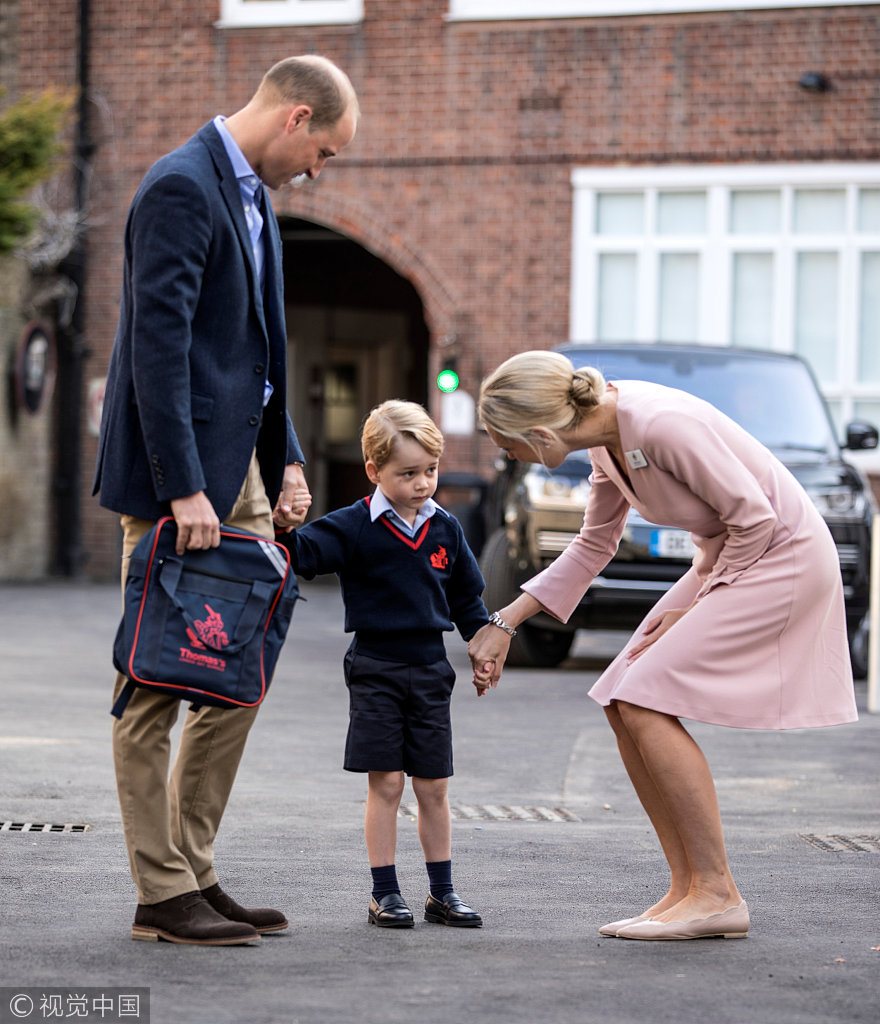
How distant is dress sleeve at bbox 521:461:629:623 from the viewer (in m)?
4.50

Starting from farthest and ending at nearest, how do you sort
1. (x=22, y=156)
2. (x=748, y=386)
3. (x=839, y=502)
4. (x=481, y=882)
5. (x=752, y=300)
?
(x=752, y=300) < (x=22, y=156) < (x=748, y=386) < (x=839, y=502) < (x=481, y=882)

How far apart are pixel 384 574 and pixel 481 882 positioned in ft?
3.28

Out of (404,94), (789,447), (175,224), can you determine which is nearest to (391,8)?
(404,94)

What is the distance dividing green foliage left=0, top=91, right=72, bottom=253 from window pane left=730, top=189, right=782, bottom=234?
6885 mm

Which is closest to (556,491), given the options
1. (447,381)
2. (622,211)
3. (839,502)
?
(839,502)

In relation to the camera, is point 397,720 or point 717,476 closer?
point 717,476

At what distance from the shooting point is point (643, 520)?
9797 mm

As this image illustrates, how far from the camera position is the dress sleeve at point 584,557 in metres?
4.50

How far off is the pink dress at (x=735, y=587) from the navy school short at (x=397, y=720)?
45 centimetres

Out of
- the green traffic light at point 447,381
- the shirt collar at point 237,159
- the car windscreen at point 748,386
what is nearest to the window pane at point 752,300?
the green traffic light at point 447,381

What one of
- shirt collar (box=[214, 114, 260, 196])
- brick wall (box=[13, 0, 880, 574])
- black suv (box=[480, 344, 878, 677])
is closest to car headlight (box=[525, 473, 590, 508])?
black suv (box=[480, 344, 878, 677])

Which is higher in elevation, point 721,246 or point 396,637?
point 721,246

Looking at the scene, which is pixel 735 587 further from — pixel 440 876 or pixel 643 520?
pixel 643 520

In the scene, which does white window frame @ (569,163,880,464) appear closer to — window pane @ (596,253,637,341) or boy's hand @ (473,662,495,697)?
window pane @ (596,253,637,341)
